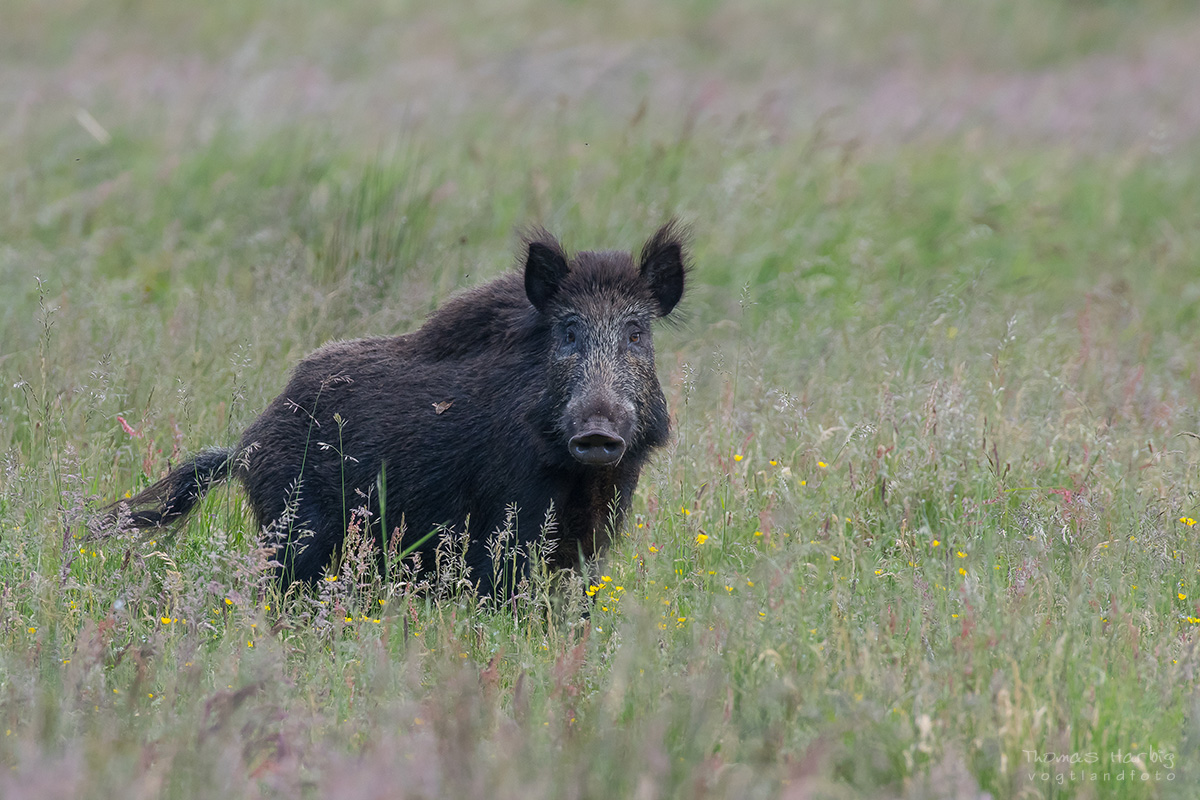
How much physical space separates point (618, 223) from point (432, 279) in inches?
80.4

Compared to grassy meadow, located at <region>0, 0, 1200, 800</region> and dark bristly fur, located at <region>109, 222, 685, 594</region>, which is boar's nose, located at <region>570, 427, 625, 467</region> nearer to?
dark bristly fur, located at <region>109, 222, 685, 594</region>

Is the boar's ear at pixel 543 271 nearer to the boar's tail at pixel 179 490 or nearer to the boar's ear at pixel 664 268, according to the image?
the boar's ear at pixel 664 268

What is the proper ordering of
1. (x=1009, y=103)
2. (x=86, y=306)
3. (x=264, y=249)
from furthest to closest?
(x=1009, y=103) < (x=264, y=249) < (x=86, y=306)

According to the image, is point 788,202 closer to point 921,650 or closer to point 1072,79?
point 921,650

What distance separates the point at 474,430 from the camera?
527 cm

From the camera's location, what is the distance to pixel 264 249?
8.96 meters

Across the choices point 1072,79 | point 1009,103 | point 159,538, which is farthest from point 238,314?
point 1072,79

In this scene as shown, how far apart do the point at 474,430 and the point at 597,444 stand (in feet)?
2.25

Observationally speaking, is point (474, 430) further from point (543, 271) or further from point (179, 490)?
point (179, 490)

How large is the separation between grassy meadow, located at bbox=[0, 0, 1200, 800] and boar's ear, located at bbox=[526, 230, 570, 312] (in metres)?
0.94

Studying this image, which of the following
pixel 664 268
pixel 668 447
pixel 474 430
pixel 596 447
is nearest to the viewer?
pixel 596 447

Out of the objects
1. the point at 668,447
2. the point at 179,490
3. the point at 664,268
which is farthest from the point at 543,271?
the point at 179,490

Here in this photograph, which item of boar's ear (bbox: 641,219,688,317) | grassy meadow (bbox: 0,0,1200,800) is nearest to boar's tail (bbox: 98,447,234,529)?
grassy meadow (bbox: 0,0,1200,800)

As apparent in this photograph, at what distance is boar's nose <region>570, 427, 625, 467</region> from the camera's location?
476cm
